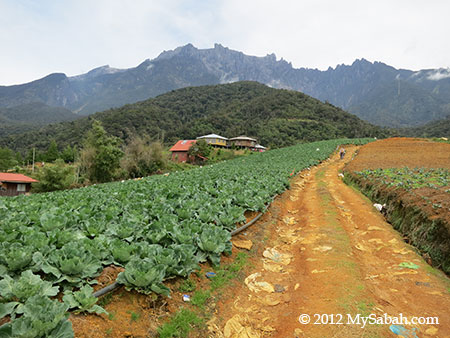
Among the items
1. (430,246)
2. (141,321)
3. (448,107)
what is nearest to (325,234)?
(430,246)

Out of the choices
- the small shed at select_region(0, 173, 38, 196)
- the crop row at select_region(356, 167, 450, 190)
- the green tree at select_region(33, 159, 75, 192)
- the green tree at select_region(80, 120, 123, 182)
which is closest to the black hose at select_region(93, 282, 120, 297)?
the crop row at select_region(356, 167, 450, 190)

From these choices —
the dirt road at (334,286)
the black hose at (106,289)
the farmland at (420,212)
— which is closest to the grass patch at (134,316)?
the black hose at (106,289)

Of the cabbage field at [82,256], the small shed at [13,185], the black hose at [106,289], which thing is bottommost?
the small shed at [13,185]

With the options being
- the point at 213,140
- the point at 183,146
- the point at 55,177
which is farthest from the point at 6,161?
the point at 213,140

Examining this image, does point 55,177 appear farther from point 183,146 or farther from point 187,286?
point 187,286

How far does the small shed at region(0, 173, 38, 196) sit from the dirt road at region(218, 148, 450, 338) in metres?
45.2

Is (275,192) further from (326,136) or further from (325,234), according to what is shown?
(326,136)

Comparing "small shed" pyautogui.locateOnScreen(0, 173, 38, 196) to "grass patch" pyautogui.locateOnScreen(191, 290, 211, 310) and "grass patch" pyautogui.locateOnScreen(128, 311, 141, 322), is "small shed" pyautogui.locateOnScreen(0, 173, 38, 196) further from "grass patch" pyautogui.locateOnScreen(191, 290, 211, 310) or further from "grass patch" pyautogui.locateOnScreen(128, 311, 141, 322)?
"grass patch" pyautogui.locateOnScreen(128, 311, 141, 322)

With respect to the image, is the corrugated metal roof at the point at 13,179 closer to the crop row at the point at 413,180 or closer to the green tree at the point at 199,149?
the green tree at the point at 199,149

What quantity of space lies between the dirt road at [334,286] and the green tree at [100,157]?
115 ft

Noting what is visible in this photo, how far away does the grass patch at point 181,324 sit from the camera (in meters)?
3.67

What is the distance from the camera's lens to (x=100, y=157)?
38.7 meters

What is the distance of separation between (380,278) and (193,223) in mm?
4757

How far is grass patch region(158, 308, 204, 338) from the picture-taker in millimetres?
3666
